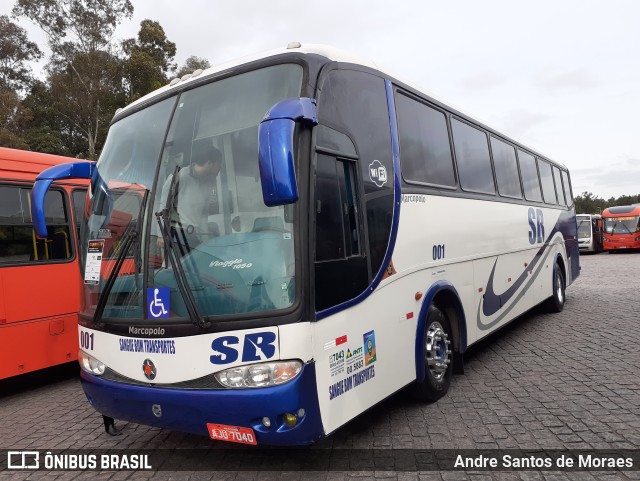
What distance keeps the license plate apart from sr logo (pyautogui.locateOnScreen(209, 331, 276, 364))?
437 millimetres

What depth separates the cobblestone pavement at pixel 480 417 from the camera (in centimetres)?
397

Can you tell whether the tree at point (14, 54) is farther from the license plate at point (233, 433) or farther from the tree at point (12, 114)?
the license plate at point (233, 433)

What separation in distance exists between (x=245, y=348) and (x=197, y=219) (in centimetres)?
97

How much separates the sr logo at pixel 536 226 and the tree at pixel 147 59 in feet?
79.2

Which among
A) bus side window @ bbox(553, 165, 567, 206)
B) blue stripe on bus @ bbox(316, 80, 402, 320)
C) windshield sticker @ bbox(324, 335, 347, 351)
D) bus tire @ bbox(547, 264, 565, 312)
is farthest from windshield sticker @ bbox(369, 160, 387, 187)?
bus side window @ bbox(553, 165, 567, 206)

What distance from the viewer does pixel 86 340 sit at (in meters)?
4.16

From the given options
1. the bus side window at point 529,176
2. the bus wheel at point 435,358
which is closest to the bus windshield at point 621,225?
the bus side window at point 529,176

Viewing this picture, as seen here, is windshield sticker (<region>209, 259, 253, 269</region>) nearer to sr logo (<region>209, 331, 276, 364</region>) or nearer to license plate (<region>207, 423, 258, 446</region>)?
sr logo (<region>209, 331, 276, 364</region>)

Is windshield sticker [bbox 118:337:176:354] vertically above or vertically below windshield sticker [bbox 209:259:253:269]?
below

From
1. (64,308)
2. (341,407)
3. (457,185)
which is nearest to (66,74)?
(64,308)

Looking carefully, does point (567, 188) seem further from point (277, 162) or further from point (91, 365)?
point (91, 365)

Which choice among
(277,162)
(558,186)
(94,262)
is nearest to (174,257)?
(94,262)

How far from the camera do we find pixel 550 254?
398 inches

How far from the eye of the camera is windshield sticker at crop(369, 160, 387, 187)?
427 centimetres
